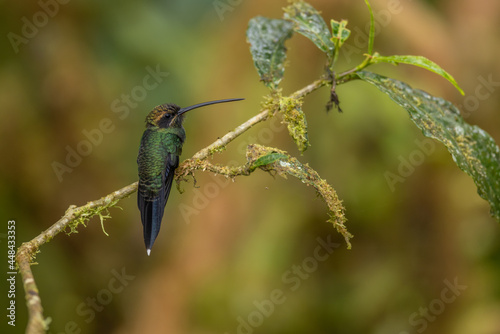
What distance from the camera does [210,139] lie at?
3939 mm

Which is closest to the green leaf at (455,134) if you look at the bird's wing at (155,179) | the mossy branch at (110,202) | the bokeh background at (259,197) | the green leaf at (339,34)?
the green leaf at (339,34)

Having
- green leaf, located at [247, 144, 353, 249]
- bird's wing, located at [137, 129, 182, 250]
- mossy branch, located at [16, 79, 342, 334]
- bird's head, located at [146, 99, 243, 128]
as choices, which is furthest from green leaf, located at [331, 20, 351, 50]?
bird's wing, located at [137, 129, 182, 250]

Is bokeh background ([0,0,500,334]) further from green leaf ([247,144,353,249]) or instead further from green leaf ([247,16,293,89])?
green leaf ([247,144,353,249])

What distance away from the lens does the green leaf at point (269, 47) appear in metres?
2.28

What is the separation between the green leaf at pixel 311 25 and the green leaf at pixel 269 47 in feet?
0.16

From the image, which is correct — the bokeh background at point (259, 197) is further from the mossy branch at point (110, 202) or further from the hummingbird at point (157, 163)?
the mossy branch at point (110, 202)

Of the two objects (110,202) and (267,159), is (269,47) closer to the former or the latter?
(267,159)

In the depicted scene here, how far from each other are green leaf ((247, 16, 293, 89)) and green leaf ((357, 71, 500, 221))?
38 centimetres

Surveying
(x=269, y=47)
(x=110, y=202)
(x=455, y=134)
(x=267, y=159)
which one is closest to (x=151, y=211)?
(x=110, y=202)

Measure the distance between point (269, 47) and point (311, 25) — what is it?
21 centimetres

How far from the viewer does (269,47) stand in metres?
2.34

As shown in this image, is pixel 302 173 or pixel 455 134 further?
pixel 455 134

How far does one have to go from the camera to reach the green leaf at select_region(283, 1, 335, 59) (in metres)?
2.23

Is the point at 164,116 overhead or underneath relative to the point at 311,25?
underneath
